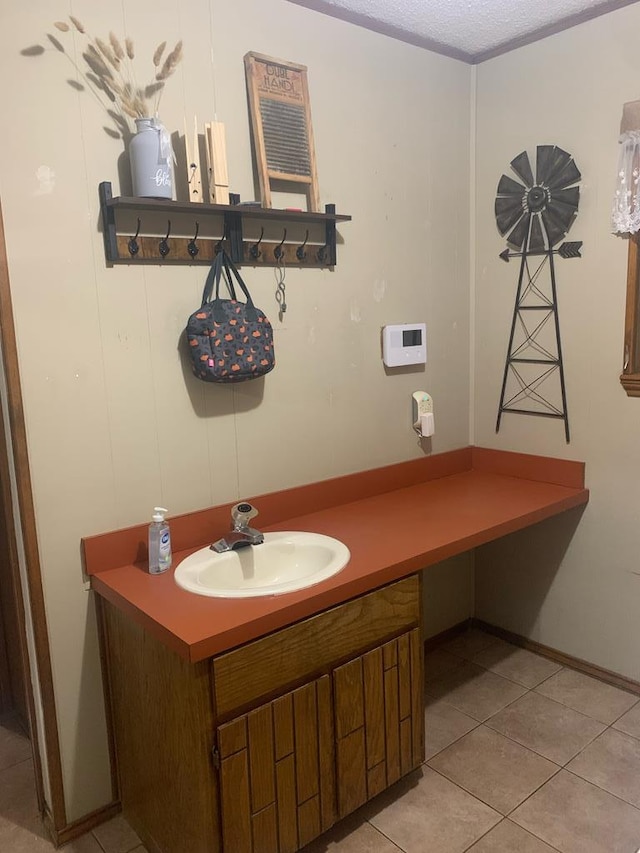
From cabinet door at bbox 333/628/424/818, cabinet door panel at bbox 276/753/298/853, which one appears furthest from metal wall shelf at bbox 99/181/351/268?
cabinet door panel at bbox 276/753/298/853

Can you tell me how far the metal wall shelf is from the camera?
5.98 feet

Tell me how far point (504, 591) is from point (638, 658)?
0.59m

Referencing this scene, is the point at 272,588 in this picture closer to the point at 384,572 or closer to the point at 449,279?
the point at 384,572

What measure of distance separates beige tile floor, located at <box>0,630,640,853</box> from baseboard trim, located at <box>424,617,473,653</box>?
0.16 m

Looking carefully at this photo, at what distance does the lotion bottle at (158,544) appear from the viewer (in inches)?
71.7

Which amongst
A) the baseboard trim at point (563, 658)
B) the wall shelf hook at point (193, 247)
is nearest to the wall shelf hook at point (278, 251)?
the wall shelf hook at point (193, 247)

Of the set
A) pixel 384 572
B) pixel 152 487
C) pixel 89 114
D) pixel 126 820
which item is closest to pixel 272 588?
pixel 384 572

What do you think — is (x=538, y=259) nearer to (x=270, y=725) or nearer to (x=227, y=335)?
(x=227, y=335)

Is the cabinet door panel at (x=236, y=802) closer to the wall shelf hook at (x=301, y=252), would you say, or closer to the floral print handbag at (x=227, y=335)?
the floral print handbag at (x=227, y=335)

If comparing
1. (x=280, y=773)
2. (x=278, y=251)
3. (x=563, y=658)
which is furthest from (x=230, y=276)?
(x=563, y=658)

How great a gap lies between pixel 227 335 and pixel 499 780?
5.27 feet

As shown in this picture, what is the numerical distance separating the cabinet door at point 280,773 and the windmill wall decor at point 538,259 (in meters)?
1.49

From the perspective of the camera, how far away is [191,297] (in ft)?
6.55

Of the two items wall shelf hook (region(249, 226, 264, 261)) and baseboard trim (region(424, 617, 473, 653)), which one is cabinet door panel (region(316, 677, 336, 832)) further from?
wall shelf hook (region(249, 226, 264, 261))
